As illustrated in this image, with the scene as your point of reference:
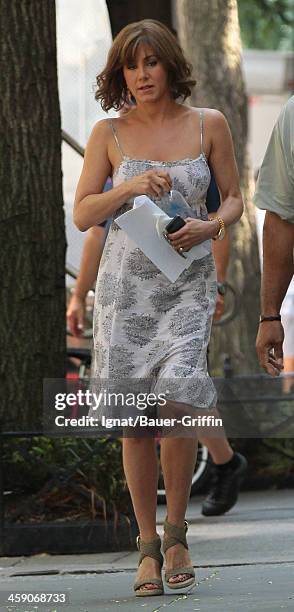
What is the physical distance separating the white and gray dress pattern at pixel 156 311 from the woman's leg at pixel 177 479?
151 mm

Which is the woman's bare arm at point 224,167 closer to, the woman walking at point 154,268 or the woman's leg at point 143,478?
the woman walking at point 154,268

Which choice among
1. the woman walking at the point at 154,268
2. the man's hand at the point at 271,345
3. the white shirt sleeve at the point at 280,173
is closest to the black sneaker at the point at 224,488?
the woman walking at the point at 154,268

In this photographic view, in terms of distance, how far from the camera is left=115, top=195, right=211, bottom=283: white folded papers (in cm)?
536

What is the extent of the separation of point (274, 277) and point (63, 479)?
83.4 inches

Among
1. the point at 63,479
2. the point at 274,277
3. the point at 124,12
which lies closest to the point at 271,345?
the point at 274,277

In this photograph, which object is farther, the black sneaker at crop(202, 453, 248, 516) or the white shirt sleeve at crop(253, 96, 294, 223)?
the black sneaker at crop(202, 453, 248, 516)

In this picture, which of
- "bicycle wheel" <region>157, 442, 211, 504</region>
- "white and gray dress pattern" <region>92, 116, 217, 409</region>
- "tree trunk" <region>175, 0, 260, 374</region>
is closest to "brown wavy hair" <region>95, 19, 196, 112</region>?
"white and gray dress pattern" <region>92, 116, 217, 409</region>

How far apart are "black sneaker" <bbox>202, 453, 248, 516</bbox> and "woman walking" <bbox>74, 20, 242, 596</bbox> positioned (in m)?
2.56

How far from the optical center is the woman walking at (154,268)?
213 inches

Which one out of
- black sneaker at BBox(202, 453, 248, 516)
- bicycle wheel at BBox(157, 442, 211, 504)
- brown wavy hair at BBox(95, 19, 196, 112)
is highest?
brown wavy hair at BBox(95, 19, 196, 112)

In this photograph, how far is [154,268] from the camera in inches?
216

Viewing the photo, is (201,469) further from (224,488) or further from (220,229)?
(220,229)

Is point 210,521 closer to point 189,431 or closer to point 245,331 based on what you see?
point 189,431

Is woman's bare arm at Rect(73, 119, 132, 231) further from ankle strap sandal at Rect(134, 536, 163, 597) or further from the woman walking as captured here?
ankle strap sandal at Rect(134, 536, 163, 597)
